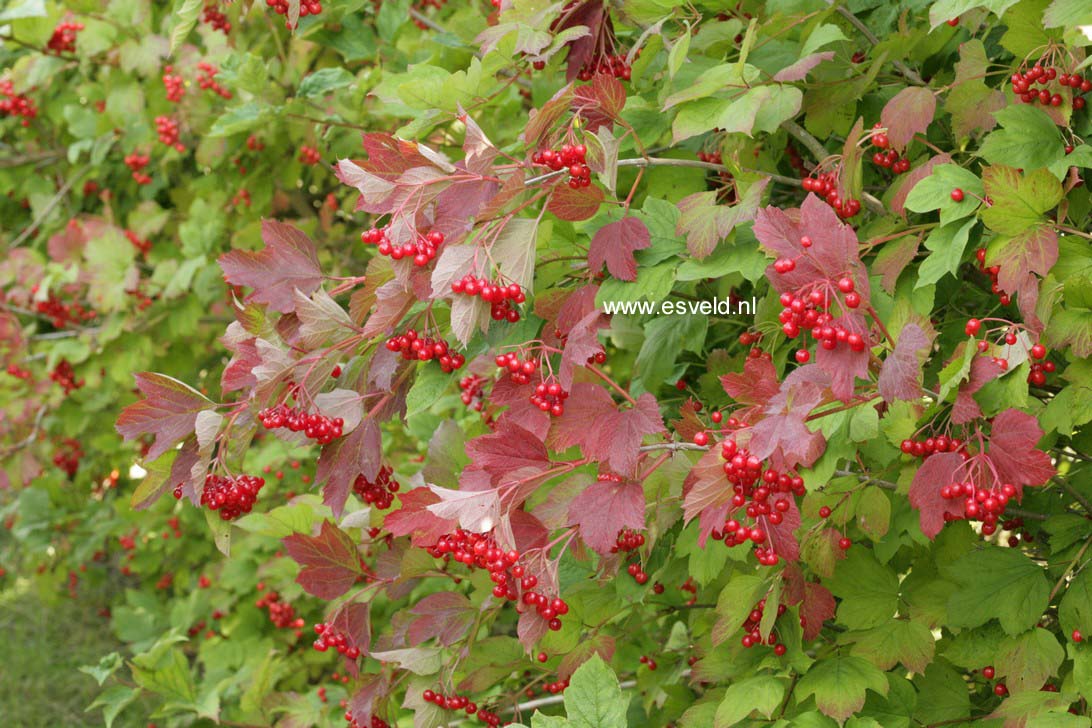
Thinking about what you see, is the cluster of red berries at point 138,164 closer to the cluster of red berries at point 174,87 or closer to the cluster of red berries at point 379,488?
the cluster of red berries at point 174,87

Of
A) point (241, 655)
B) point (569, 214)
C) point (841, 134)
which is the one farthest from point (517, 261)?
point (241, 655)

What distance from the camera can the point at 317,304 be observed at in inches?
64.1

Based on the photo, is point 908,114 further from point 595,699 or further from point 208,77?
point 208,77

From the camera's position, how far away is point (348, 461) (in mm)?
1722

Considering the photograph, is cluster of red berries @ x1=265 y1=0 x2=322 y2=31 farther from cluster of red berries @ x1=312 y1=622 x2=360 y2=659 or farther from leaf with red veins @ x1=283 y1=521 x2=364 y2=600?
cluster of red berries @ x1=312 y1=622 x2=360 y2=659

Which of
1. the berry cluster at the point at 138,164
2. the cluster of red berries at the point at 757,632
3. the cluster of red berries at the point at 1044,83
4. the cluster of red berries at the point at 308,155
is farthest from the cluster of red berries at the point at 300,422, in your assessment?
the berry cluster at the point at 138,164

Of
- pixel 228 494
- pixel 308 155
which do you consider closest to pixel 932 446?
pixel 228 494

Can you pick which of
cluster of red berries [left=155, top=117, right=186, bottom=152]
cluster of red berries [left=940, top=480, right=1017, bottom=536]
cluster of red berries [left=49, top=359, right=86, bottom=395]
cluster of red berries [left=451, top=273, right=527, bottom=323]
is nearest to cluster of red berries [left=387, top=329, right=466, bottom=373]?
cluster of red berries [left=451, top=273, right=527, bottom=323]

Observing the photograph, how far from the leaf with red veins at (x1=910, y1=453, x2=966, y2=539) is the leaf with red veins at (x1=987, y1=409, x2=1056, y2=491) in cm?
5

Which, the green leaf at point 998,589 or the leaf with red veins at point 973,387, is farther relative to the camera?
the green leaf at point 998,589

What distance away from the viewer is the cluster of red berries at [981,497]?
4.32 feet

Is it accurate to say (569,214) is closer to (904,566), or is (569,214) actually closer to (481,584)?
(481,584)

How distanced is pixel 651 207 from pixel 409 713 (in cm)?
159

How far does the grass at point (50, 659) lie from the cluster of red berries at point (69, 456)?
0.77 metres
